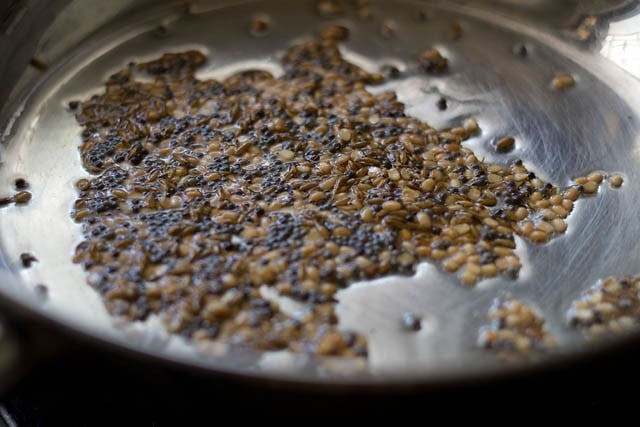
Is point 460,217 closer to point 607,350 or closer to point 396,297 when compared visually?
point 396,297

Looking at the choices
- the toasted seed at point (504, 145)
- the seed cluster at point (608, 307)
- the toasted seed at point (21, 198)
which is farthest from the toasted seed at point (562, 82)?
the toasted seed at point (21, 198)

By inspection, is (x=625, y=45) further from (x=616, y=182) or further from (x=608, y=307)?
(x=608, y=307)

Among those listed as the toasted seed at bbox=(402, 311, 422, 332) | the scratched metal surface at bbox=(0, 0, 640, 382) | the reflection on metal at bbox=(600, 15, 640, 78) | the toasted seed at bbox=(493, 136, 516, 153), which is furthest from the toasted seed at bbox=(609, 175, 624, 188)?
the toasted seed at bbox=(402, 311, 422, 332)

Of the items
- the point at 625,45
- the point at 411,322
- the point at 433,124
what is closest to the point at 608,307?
the point at 411,322

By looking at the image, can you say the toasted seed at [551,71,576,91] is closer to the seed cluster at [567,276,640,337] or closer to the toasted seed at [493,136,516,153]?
the toasted seed at [493,136,516,153]

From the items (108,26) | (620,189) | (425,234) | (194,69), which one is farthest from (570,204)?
(108,26)

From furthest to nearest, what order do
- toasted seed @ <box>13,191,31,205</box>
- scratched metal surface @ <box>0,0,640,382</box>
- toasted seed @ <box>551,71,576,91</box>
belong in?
1. toasted seed @ <box>551,71,576,91</box>
2. toasted seed @ <box>13,191,31,205</box>
3. scratched metal surface @ <box>0,0,640,382</box>
